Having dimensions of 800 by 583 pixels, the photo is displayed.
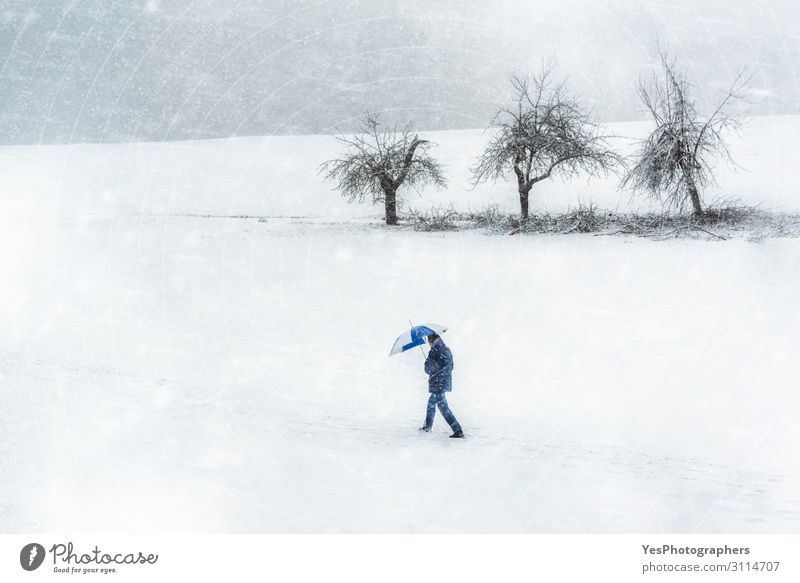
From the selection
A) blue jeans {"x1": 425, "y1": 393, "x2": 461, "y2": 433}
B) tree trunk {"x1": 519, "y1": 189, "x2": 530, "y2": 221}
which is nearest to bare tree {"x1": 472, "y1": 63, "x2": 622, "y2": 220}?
tree trunk {"x1": 519, "y1": 189, "x2": 530, "y2": 221}

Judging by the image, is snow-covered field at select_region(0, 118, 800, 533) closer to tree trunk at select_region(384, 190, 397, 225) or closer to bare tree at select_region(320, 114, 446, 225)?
tree trunk at select_region(384, 190, 397, 225)

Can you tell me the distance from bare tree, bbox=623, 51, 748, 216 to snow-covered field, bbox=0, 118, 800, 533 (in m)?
2.53

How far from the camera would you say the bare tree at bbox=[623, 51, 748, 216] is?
24.7 metres

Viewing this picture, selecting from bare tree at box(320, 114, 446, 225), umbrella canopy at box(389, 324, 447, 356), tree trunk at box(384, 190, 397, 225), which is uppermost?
bare tree at box(320, 114, 446, 225)

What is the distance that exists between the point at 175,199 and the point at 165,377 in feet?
73.8

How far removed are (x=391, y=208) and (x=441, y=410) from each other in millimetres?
18598

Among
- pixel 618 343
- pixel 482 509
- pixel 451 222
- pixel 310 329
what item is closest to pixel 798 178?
pixel 451 222

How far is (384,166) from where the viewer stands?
1112 inches

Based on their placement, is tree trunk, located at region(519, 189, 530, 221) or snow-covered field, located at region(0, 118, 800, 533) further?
tree trunk, located at region(519, 189, 530, 221)

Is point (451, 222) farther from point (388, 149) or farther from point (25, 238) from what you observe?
point (25, 238)

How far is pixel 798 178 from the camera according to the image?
28.9 metres

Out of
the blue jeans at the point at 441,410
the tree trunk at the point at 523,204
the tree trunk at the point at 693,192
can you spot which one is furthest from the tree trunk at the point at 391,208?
the blue jeans at the point at 441,410

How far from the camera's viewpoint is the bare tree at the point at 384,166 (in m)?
28.1

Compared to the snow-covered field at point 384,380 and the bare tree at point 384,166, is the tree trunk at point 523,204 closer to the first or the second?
the snow-covered field at point 384,380
